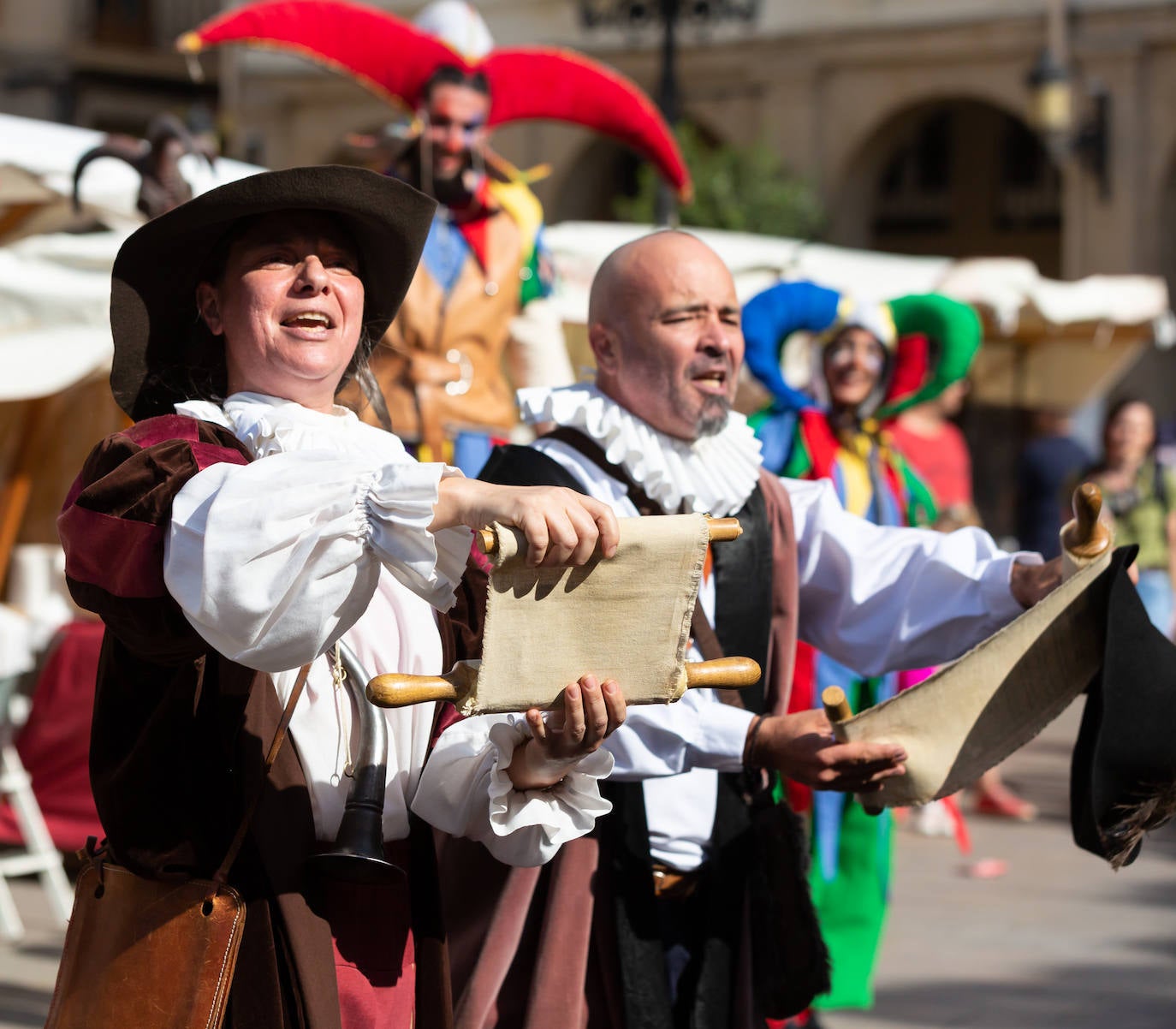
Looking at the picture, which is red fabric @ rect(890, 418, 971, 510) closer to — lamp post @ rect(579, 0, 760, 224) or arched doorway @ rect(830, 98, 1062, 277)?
lamp post @ rect(579, 0, 760, 224)

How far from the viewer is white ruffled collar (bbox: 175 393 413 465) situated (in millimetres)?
2270

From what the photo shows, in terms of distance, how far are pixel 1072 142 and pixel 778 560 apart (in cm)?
1627

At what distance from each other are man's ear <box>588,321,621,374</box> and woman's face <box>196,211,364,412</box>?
2.84 feet

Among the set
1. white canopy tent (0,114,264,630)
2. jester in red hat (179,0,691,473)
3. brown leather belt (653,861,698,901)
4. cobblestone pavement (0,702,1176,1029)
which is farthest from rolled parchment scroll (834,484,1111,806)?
white canopy tent (0,114,264,630)

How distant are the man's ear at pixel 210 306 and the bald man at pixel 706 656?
0.72m

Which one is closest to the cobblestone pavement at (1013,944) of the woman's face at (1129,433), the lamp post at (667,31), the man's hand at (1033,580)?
the woman's face at (1129,433)

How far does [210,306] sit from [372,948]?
0.87m

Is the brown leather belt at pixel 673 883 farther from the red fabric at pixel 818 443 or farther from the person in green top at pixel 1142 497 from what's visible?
the person in green top at pixel 1142 497

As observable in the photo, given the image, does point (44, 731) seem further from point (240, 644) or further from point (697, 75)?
point (697, 75)

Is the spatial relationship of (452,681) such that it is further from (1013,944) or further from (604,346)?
(1013,944)

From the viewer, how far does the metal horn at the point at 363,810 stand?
2227 millimetres

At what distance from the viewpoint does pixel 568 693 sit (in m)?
2.11

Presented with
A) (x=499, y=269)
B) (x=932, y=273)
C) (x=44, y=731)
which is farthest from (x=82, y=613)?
(x=932, y=273)

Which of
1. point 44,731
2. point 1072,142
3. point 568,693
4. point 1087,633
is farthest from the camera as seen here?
point 1072,142
